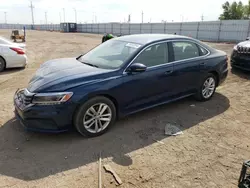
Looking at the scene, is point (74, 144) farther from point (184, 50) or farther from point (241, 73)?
point (241, 73)

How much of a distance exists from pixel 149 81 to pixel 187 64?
1.09 m

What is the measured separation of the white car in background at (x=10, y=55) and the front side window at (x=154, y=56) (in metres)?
6.13

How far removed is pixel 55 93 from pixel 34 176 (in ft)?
3.72

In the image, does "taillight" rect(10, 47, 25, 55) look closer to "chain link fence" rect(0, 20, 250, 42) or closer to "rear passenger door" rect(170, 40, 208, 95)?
"rear passenger door" rect(170, 40, 208, 95)

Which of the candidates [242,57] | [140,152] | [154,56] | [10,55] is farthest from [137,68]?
[10,55]

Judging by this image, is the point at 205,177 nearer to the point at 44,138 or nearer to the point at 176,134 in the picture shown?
the point at 176,134

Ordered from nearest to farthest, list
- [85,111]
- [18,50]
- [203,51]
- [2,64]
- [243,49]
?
[85,111] → [203,51] → [243,49] → [2,64] → [18,50]

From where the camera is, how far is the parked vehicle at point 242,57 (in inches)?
288

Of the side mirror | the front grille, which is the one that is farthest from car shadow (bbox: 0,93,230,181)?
the front grille

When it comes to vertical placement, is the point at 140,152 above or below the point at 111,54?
below

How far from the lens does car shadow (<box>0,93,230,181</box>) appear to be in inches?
118

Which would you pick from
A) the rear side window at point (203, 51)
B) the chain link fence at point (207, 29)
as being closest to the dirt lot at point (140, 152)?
the rear side window at point (203, 51)

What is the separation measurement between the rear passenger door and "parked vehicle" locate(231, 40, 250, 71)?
302 centimetres

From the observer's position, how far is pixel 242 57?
24.5 feet
